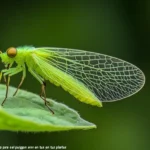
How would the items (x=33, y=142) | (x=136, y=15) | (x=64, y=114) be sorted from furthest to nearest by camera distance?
(x=136, y=15)
(x=33, y=142)
(x=64, y=114)

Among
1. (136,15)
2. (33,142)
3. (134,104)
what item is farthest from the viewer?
(136,15)

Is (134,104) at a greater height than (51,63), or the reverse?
(51,63)

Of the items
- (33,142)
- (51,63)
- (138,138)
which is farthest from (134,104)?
(51,63)

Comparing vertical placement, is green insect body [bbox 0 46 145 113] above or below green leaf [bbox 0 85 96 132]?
above

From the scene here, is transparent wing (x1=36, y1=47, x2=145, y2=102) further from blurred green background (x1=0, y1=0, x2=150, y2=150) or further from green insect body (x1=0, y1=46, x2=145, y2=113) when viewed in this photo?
blurred green background (x1=0, y1=0, x2=150, y2=150)

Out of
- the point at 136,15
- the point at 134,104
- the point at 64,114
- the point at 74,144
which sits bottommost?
the point at 74,144

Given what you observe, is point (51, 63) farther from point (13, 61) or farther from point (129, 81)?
Answer: point (129, 81)

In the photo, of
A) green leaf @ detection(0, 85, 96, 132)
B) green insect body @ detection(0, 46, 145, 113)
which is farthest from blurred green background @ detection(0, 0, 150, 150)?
green leaf @ detection(0, 85, 96, 132)
